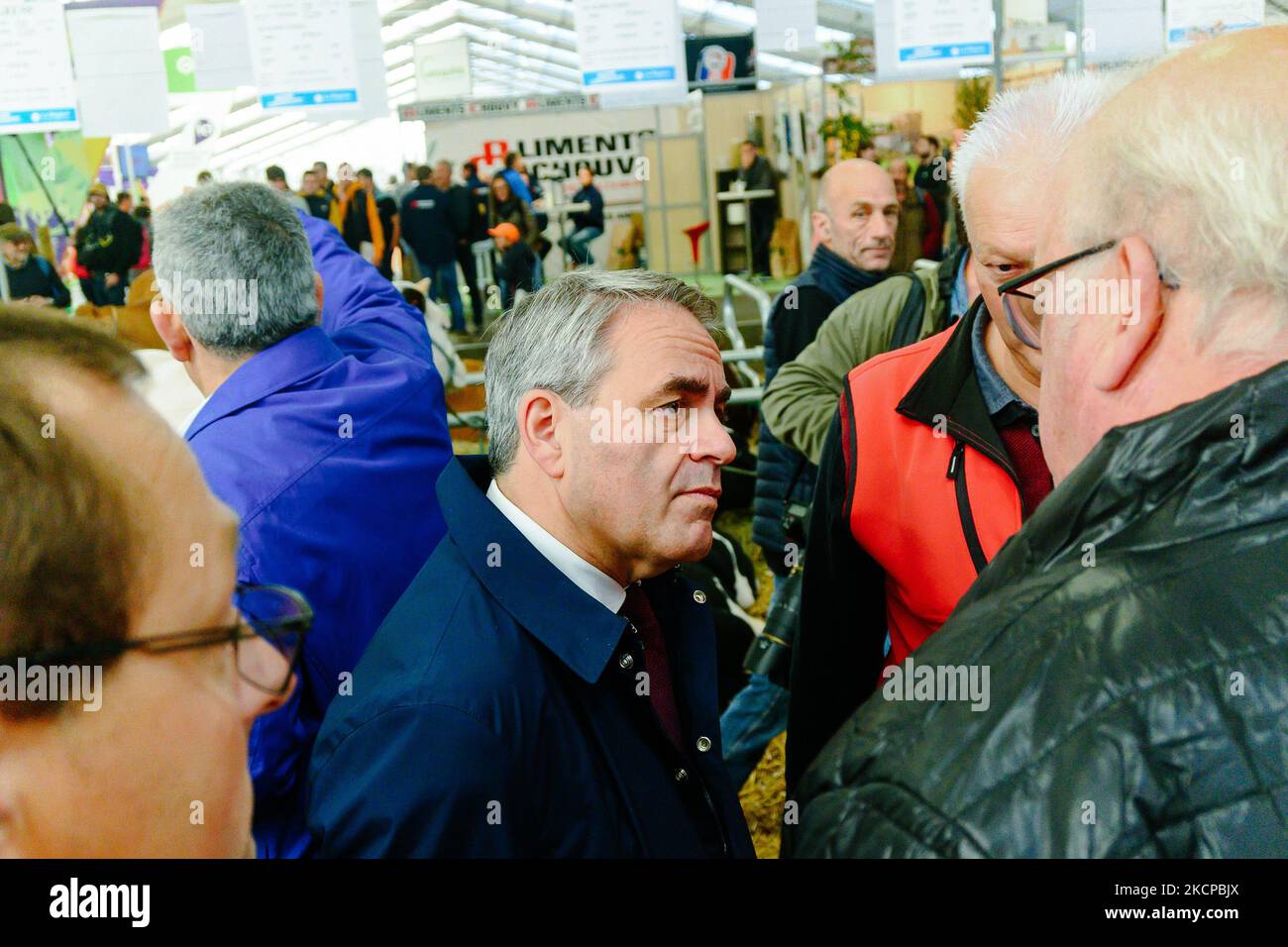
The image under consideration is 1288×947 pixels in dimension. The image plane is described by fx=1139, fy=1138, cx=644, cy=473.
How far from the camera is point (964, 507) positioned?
1.66 m

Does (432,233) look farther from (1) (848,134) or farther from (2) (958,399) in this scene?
(2) (958,399)

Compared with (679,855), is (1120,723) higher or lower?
higher

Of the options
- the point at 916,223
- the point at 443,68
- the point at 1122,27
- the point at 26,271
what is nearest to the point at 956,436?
the point at 1122,27

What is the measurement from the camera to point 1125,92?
89 centimetres

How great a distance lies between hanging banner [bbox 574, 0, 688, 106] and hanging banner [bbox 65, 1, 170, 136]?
5.00 ft

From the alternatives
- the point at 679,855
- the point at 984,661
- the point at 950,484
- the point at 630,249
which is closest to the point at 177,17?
the point at 950,484

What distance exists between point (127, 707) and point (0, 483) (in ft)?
0.56

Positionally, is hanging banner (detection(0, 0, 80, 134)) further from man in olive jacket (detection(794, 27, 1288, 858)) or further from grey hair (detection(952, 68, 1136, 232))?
man in olive jacket (detection(794, 27, 1288, 858))

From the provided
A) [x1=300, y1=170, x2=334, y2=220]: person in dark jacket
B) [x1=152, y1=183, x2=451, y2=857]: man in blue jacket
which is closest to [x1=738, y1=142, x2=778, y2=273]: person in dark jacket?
[x1=300, y1=170, x2=334, y2=220]: person in dark jacket

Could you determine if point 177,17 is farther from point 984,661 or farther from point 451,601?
point 984,661

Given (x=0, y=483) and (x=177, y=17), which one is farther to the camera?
(x=177, y=17)

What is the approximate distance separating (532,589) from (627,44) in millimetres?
3536

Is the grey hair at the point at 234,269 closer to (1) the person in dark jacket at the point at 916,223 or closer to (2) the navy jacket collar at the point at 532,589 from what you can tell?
(2) the navy jacket collar at the point at 532,589

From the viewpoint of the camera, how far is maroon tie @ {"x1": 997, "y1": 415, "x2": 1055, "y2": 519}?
1634mm
